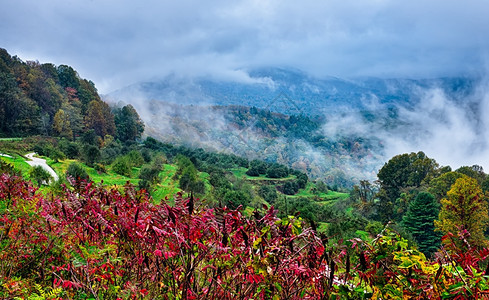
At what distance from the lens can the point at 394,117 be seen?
180 meters

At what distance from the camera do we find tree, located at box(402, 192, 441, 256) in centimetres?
2219

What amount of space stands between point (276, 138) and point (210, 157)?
6769 cm

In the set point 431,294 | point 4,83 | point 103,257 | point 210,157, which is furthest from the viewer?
point 210,157

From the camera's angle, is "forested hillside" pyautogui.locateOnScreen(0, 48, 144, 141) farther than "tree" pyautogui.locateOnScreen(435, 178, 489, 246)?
Yes

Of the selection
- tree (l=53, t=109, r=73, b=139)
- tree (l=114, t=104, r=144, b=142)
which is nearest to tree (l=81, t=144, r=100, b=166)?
tree (l=53, t=109, r=73, b=139)

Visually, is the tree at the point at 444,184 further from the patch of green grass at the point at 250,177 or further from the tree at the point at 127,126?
the tree at the point at 127,126

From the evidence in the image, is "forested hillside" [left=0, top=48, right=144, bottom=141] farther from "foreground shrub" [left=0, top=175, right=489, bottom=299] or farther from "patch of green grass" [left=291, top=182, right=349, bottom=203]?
"foreground shrub" [left=0, top=175, right=489, bottom=299]

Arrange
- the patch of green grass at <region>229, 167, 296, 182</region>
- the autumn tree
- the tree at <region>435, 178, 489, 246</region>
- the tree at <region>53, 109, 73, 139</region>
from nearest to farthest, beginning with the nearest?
the tree at <region>435, 178, 489, 246</region>
the tree at <region>53, 109, 73, 139</region>
the autumn tree
the patch of green grass at <region>229, 167, 296, 182</region>

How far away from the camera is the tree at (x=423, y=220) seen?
22189mm

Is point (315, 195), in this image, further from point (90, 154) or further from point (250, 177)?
point (90, 154)

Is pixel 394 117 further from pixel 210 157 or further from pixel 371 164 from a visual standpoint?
pixel 210 157

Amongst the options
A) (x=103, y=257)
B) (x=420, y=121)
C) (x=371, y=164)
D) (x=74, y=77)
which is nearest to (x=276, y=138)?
(x=371, y=164)

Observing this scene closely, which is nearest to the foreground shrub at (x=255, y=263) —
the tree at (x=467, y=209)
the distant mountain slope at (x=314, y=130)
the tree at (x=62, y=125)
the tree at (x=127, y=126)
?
the tree at (x=467, y=209)

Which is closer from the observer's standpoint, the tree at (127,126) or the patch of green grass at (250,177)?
the patch of green grass at (250,177)
